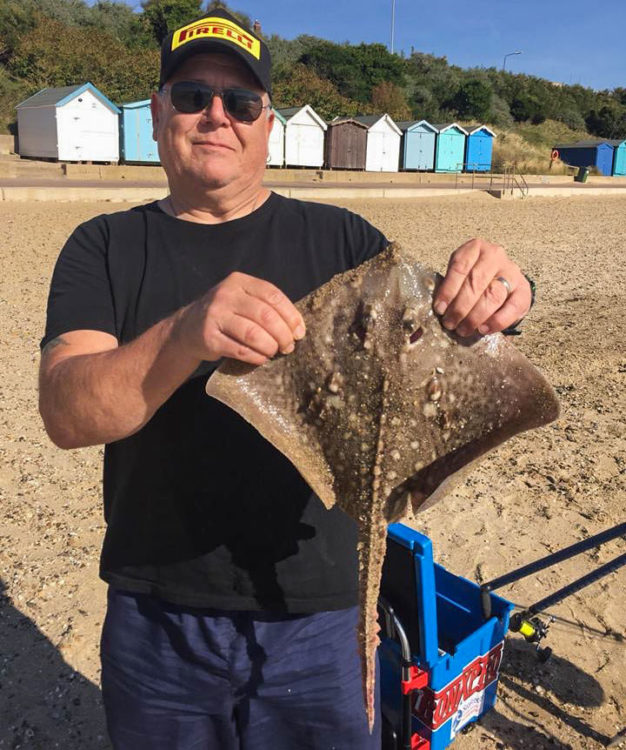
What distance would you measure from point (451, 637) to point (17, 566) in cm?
333

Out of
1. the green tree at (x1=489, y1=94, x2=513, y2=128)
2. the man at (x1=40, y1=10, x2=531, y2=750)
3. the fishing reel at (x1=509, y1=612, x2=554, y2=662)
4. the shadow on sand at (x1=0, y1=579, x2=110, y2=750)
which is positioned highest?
the green tree at (x1=489, y1=94, x2=513, y2=128)

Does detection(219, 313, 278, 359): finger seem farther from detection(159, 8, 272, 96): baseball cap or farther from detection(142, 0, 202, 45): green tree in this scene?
detection(142, 0, 202, 45): green tree

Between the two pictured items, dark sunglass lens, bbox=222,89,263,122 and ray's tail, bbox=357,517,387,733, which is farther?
dark sunglass lens, bbox=222,89,263,122

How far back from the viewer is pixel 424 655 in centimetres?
313

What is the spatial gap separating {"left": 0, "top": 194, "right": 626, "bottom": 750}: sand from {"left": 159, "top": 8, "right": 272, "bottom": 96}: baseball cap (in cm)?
358

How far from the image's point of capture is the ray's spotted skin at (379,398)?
1844 mm

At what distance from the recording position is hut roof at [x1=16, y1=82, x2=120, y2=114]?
32.6m

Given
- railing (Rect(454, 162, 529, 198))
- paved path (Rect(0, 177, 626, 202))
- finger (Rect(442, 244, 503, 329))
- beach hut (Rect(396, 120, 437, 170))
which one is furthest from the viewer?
beach hut (Rect(396, 120, 437, 170))

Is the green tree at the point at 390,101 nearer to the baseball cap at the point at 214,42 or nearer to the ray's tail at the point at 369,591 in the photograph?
the baseball cap at the point at 214,42

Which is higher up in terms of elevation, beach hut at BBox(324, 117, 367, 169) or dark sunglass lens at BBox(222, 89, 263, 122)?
beach hut at BBox(324, 117, 367, 169)

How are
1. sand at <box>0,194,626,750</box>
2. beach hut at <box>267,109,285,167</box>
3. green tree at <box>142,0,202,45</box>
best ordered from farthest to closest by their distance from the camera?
1. green tree at <box>142,0,202,45</box>
2. beach hut at <box>267,109,285,167</box>
3. sand at <box>0,194,626,750</box>

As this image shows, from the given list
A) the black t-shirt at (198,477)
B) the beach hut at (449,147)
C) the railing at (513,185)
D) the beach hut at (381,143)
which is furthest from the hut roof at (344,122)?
the black t-shirt at (198,477)

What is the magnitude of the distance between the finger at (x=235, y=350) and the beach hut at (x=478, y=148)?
52196 mm

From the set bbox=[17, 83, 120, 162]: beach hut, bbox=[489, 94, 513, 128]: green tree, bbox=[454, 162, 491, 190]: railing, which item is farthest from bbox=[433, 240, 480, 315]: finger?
bbox=[489, 94, 513, 128]: green tree
